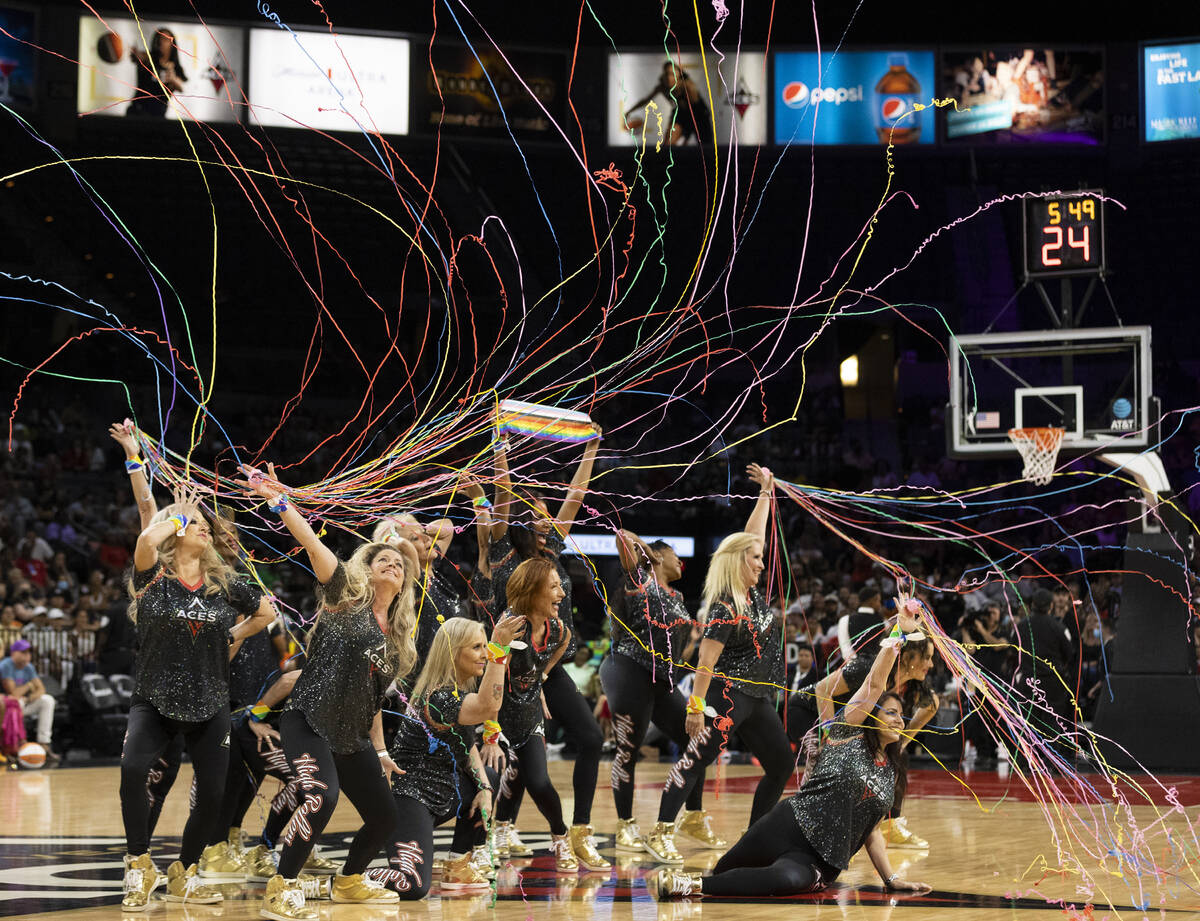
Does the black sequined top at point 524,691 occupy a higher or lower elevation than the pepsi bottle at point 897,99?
lower

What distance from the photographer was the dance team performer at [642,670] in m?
7.48

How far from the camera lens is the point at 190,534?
19.4 ft

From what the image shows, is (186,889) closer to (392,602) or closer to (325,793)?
(325,793)

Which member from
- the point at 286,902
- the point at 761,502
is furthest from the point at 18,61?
the point at 286,902

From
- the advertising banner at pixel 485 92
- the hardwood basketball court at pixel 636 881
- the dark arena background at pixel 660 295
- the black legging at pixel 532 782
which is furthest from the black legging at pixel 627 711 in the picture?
the advertising banner at pixel 485 92

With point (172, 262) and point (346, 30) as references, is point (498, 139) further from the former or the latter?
point (172, 262)

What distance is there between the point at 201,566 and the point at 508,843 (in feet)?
7.28

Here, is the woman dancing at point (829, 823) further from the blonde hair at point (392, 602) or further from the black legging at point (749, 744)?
the blonde hair at point (392, 602)

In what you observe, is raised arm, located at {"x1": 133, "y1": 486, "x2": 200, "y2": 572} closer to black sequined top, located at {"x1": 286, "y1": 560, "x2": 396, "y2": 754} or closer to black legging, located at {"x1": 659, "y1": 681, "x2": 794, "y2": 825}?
black sequined top, located at {"x1": 286, "y1": 560, "x2": 396, "y2": 754}

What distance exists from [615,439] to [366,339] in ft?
17.7

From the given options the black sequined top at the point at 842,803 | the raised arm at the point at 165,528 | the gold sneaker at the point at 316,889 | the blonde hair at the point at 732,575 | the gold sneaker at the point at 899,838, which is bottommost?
the gold sneaker at the point at 899,838

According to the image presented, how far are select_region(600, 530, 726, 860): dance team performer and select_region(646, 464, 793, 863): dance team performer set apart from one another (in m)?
0.27

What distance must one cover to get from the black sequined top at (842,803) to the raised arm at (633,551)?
180 cm

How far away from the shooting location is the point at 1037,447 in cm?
1225
